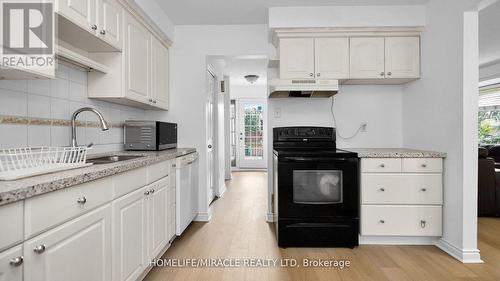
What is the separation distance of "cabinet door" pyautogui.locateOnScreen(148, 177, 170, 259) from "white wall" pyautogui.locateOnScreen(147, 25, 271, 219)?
1.10 m

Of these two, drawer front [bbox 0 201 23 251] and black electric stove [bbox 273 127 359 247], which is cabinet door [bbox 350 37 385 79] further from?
drawer front [bbox 0 201 23 251]

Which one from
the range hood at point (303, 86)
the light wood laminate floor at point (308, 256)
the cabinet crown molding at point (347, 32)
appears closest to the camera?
the light wood laminate floor at point (308, 256)

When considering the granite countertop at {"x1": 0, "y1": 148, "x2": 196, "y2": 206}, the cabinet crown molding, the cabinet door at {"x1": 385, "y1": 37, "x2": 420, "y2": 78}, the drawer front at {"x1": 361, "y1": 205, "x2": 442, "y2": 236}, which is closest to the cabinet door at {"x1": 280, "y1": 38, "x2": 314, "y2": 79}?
the cabinet crown molding

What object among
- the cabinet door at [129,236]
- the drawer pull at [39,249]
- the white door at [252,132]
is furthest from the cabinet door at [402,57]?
the white door at [252,132]

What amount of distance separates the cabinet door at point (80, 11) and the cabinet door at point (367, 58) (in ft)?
7.52

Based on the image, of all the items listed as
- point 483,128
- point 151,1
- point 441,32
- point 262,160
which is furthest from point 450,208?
point 262,160

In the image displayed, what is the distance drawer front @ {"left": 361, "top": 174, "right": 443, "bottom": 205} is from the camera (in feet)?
8.11

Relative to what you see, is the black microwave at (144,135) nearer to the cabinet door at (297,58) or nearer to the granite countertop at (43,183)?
the granite countertop at (43,183)

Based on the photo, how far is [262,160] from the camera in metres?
7.66

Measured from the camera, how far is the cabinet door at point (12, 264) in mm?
811

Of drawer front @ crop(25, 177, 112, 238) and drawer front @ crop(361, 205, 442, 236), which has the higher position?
drawer front @ crop(25, 177, 112, 238)

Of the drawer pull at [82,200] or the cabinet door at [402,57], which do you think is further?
the cabinet door at [402,57]

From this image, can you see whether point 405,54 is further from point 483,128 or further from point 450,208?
point 483,128

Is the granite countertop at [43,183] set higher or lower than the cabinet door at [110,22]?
lower
